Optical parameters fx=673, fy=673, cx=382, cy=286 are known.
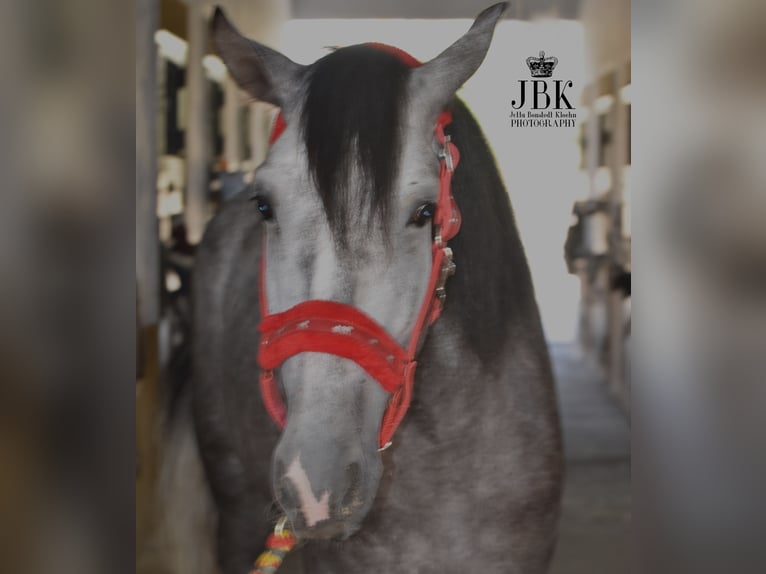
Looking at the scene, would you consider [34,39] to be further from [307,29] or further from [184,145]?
[307,29]

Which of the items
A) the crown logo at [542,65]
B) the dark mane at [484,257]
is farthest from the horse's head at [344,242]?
the crown logo at [542,65]

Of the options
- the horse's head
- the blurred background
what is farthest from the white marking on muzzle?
the blurred background

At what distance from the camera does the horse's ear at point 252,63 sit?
3.50 ft

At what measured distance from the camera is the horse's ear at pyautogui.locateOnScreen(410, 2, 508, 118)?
100 centimetres

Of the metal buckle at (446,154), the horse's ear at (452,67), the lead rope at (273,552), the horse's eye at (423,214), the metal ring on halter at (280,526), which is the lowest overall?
the lead rope at (273,552)

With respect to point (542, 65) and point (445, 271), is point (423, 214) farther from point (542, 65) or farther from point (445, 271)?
point (542, 65)

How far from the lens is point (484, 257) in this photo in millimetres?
1083

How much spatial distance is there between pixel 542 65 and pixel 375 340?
57 cm

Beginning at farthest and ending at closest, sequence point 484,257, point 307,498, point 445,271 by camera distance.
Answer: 1. point 484,257
2. point 445,271
3. point 307,498

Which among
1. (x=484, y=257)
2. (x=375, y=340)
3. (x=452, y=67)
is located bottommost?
(x=375, y=340)

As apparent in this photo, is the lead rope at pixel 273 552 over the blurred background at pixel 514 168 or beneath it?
beneath

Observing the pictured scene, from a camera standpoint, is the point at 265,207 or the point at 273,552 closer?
the point at 265,207

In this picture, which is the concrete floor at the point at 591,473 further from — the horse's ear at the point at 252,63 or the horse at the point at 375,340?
the horse's ear at the point at 252,63

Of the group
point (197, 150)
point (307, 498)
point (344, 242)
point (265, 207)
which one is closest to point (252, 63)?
point (197, 150)
